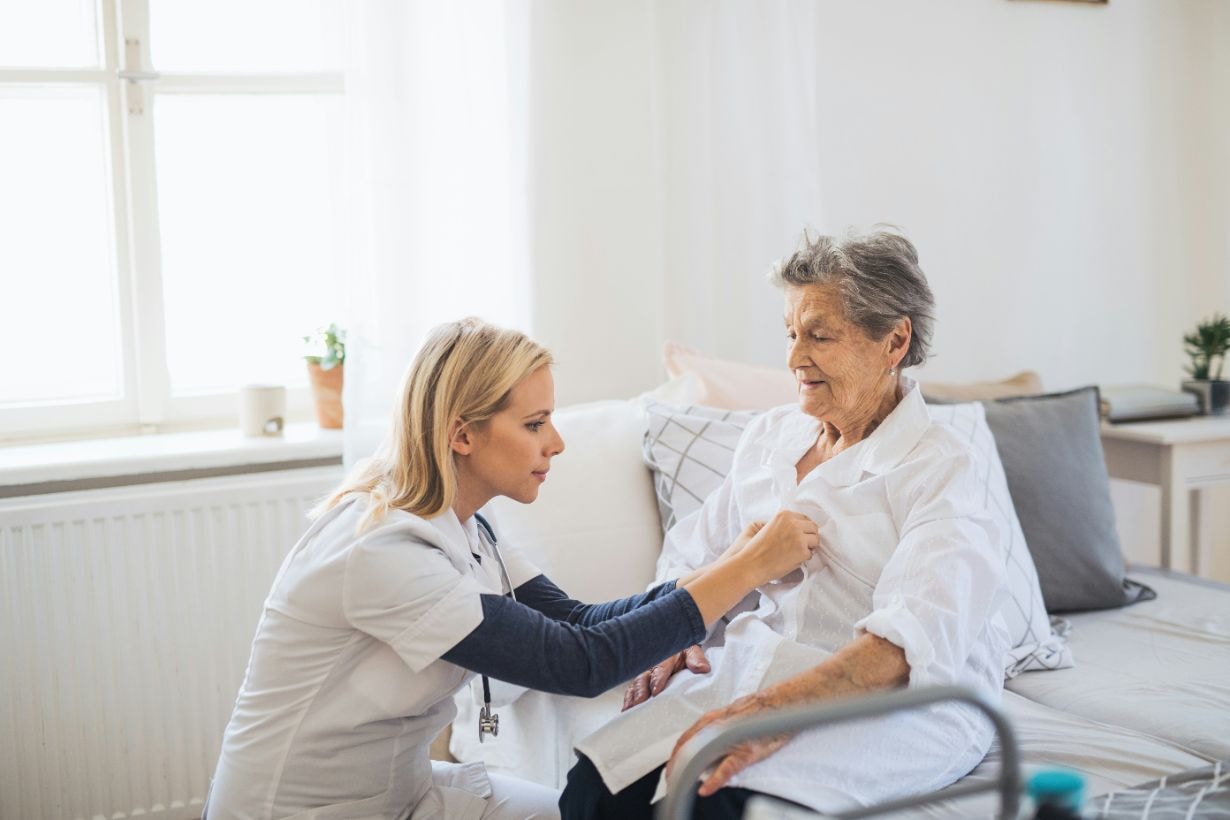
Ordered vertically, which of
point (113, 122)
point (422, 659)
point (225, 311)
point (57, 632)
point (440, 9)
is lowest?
point (57, 632)

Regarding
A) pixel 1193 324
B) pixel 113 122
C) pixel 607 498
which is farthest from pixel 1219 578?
pixel 113 122

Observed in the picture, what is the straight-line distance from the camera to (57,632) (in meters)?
2.22

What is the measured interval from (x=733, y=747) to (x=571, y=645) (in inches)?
8.6

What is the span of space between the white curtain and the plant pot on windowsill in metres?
1.13

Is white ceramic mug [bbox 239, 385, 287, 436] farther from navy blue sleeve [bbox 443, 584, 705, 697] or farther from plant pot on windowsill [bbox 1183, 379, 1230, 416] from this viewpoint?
plant pot on windowsill [bbox 1183, 379, 1230, 416]

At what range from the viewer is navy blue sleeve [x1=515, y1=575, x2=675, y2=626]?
5.50ft

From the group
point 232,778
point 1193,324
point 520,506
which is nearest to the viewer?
point 232,778

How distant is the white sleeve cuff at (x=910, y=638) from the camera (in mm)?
1389

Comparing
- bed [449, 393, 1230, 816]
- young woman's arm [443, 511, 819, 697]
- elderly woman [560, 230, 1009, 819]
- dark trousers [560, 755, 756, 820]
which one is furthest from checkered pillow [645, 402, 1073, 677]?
dark trousers [560, 755, 756, 820]

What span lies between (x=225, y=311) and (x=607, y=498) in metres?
1.09

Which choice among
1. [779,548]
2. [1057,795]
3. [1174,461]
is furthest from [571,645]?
[1174,461]

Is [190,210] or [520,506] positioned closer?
[520,506]

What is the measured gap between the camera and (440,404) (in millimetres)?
1447

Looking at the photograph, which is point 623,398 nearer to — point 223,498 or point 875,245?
point 223,498
